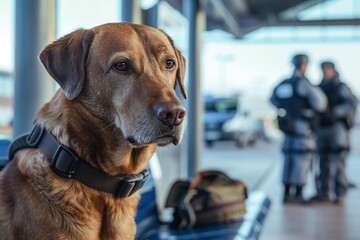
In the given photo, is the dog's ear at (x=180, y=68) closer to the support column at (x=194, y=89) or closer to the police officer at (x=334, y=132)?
the support column at (x=194, y=89)

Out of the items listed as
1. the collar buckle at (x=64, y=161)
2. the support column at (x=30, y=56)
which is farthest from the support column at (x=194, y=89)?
the collar buckle at (x=64, y=161)

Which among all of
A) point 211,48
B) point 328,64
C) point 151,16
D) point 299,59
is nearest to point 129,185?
point 151,16

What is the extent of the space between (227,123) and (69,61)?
15.3m

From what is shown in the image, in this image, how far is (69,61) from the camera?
153 centimetres

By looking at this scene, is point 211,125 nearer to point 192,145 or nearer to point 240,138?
point 240,138

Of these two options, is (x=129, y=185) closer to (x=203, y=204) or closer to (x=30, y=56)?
(x=30, y=56)

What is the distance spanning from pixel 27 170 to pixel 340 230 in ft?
12.7

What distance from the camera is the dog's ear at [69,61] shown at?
150 cm

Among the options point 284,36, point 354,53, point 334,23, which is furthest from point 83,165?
point 354,53

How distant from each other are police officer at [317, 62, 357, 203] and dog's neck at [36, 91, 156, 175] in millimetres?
4935

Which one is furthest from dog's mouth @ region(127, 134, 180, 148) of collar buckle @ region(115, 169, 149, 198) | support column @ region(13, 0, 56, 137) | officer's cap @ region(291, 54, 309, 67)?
officer's cap @ region(291, 54, 309, 67)

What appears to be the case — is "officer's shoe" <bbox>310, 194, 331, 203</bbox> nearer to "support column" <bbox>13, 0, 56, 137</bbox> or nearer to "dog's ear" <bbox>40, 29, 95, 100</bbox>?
"support column" <bbox>13, 0, 56, 137</bbox>

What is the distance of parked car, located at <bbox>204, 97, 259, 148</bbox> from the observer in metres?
16.3

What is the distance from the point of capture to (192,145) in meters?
6.16
